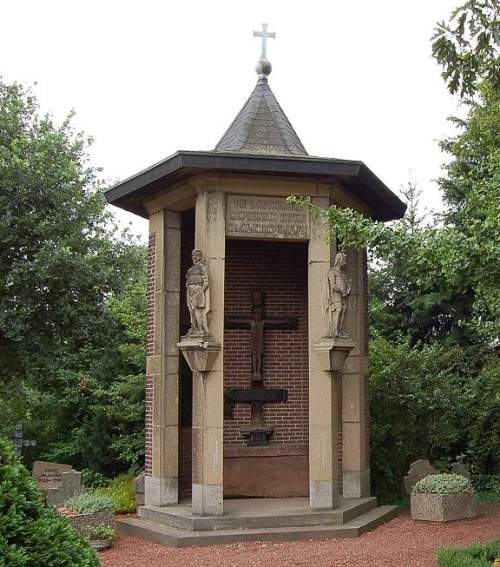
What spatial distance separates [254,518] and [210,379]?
1.86m

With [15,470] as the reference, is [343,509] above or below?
below

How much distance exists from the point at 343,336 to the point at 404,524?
276 centimetres

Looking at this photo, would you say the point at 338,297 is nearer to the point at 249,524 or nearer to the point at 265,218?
the point at 265,218

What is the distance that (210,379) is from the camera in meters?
9.92

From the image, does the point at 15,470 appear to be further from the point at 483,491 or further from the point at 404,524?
the point at 483,491

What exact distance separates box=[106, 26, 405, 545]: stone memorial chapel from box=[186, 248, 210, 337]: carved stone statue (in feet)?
0.06

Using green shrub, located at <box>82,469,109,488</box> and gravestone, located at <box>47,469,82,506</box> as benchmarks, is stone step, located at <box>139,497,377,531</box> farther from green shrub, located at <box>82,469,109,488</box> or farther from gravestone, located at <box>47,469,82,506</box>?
green shrub, located at <box>82,469,109,488</box>

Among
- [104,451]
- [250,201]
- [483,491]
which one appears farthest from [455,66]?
[104,451]

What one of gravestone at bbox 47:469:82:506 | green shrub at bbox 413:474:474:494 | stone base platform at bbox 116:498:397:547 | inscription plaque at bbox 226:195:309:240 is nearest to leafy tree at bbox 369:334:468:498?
green shrub at bbox 413:474:474:494

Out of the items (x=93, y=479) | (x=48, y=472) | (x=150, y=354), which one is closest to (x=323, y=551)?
(x=150, y=354)

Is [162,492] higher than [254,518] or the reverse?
higher

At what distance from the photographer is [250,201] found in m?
10.5

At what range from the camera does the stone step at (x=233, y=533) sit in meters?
9.11

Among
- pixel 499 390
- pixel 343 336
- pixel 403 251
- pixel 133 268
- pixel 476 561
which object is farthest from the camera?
pixel 133 268
